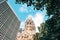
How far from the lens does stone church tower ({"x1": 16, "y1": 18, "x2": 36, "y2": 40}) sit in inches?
5182

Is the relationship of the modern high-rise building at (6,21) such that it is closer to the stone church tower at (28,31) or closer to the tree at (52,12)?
the stone church tower at (28,31)

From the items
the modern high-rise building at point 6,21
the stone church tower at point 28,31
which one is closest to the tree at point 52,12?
the modern high-rise building at point 6,21

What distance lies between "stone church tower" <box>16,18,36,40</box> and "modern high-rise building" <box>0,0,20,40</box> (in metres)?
12.5

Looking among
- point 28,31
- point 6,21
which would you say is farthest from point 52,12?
point 28,31

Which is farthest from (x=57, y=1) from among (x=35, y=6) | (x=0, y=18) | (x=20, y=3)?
(x=0, y=18)

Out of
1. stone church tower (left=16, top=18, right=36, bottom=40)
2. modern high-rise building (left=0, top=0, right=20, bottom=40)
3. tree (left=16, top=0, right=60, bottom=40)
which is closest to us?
tree (left=16, top=0, right=60, bottom=40)

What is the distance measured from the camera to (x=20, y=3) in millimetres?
25297

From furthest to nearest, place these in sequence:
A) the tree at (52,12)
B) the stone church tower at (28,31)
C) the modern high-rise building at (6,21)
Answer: the stone church tower at (28,31) < the modern high-rise building at (6,21) < the tree at (52,12)

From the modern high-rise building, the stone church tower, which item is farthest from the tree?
the stone church tower

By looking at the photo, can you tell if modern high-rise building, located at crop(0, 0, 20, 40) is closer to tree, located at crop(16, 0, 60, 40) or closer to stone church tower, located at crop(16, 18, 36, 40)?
stone church tower, located at crop(16, 18, 36, 40)

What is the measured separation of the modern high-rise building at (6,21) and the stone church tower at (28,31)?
12.5 m

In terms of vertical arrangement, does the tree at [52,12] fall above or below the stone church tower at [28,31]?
below

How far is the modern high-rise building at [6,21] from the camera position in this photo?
9646 centimetres

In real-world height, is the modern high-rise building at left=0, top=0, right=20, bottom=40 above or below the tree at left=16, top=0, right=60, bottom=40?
above
